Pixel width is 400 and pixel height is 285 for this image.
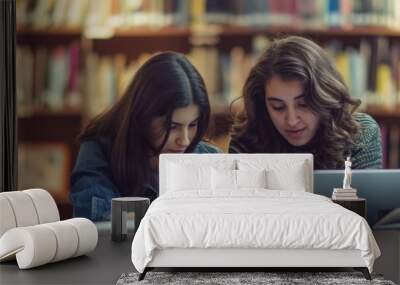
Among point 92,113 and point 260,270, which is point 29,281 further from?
point 92,113

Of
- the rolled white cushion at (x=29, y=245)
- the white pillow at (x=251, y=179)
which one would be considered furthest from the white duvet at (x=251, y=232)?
the white pillow at (x=251, y=179)

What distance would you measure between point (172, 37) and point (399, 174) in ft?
8.43

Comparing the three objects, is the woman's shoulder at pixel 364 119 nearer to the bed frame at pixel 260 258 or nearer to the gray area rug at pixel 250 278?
the gray area rug at pixel 250 278

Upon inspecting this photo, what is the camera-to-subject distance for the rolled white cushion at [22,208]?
4.91 m

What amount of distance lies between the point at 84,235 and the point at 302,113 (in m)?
2.61

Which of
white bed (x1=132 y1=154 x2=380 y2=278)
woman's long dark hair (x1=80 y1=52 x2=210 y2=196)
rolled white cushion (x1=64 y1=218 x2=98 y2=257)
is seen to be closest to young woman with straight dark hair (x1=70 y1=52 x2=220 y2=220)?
woman's long dark hair (x1=80 y1=52 x2=210 y2=196)

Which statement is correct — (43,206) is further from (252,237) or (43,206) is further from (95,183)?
(252,237)

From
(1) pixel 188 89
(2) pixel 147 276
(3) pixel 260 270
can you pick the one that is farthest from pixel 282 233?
(1) pixel 188 89

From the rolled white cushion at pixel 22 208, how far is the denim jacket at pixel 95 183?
155cm

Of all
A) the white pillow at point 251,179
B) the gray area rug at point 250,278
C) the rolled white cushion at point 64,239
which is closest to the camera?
the gray area rug at point 250,278

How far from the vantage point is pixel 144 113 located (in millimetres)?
6633

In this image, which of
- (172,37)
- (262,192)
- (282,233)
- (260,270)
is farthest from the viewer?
(172,37)

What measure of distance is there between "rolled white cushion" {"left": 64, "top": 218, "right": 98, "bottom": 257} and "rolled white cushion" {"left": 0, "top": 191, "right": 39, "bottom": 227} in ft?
0.86

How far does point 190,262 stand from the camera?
4355 mm
